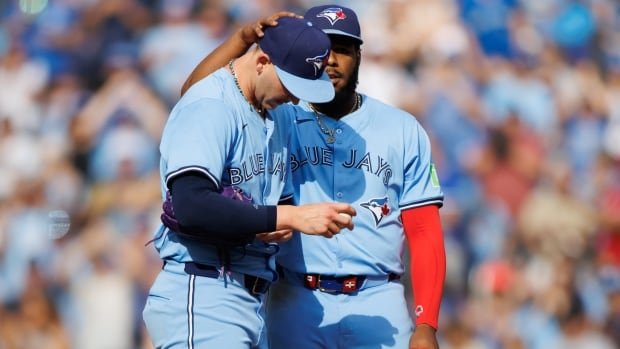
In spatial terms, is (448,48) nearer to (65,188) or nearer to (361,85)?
(361,85)

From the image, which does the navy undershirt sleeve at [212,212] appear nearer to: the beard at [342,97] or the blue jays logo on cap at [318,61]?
the blue jays logo on cap at [318,61]

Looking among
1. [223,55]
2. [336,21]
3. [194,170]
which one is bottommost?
[194,170]

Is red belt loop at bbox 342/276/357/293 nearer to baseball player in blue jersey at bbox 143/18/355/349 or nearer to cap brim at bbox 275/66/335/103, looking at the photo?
baseball player in blue jersey at bbox 143/18/355/349

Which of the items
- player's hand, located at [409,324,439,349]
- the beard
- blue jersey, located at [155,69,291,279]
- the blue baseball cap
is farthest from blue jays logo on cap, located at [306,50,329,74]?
player's hand, located at [409,324,439,349]

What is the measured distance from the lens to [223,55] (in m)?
4.20

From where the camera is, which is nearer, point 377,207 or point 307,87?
point 307,87

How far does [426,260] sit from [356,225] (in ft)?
1.01

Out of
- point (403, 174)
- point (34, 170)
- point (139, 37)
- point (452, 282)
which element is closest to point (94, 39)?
point (139, 37)

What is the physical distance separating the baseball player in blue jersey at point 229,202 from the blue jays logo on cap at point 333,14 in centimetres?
55

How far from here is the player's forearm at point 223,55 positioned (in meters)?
4.13

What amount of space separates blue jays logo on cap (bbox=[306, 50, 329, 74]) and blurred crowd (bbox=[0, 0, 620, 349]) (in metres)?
4.66

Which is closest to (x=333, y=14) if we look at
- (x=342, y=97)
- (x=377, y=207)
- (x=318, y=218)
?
(x=342, y=97)

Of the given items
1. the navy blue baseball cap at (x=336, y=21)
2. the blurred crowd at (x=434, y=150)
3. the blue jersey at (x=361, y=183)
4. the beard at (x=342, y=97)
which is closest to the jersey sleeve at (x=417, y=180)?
the blue jersey at (x=361, y=183)

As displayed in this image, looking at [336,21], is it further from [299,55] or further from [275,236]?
[275,236]
